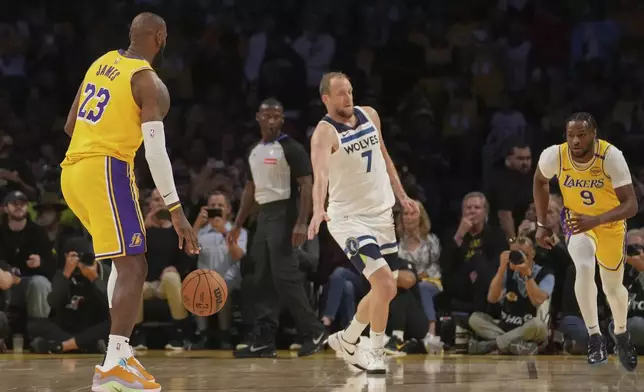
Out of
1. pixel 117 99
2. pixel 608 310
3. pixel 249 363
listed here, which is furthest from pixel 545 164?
pixel 117 99

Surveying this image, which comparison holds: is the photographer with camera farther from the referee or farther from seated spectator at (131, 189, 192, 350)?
seated spectator at (131, 189, 192, 350)

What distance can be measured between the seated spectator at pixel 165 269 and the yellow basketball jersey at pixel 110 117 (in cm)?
406

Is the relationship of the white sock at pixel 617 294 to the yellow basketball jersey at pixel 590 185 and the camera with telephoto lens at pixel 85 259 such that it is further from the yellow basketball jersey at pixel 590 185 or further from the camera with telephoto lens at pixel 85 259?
the camera with telephoto lens at pixel 85 259

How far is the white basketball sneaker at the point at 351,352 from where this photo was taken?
24.2 ft

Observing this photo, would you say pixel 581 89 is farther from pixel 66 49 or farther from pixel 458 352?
pixel 66 49

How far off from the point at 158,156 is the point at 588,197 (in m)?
3.60

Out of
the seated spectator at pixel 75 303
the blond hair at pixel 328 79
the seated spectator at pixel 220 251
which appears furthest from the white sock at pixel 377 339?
the seated spectator at pixel 75 303

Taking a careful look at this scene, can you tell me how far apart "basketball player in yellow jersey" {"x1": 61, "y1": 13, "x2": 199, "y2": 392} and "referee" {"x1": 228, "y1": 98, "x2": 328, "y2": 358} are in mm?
3362

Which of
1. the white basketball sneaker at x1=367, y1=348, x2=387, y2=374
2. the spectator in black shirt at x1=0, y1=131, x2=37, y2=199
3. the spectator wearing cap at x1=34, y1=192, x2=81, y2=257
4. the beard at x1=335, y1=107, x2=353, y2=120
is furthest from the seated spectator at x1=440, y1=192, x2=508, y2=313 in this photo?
the spectator in black shirt at x1=0, y1=131, x2=37, y2=199

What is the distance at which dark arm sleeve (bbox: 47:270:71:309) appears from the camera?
9.52 meters

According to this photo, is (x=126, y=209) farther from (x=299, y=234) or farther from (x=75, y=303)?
(x=75, y=303)

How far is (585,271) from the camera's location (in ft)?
25.3

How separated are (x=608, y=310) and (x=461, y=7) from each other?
5.01 metres

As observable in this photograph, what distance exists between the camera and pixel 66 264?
9508 millimetres
